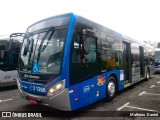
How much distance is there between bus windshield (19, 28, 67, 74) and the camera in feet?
16.4

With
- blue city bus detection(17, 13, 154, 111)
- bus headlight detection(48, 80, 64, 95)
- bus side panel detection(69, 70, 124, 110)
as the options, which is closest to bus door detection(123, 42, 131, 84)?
bus side panel detection(69, 70, 124, 110)

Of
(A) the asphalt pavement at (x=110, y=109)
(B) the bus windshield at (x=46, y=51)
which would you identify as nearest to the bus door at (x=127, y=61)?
(A) the asphalt pavement at (x=110, y=109)

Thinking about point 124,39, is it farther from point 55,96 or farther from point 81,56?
point 55,96

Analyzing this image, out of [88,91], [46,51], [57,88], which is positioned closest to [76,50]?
[46,51]

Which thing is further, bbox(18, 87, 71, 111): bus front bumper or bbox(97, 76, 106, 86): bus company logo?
bbox(97, 76, 106, 86): bus company logo

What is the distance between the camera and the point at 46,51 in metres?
5.19

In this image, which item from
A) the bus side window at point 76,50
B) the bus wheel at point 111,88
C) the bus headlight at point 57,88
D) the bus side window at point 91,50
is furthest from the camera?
the bus wheel at point 111,88

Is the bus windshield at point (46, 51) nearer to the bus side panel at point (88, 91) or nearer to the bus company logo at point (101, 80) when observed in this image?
the bus side panel at point (88, 91)

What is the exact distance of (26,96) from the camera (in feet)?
18.3

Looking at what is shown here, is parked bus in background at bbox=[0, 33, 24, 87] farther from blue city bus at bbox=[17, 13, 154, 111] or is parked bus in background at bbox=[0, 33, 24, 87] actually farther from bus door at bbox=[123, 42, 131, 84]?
bus door at bbox=[123, 42, 131, 84]

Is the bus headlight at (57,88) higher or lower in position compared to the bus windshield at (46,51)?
lower

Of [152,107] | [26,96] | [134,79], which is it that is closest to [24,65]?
[26,96]

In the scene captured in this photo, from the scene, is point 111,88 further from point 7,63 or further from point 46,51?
point 7,63

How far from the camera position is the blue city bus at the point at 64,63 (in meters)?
4.87
